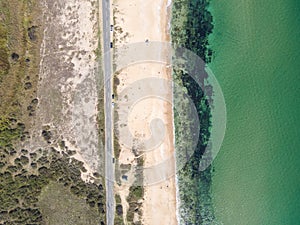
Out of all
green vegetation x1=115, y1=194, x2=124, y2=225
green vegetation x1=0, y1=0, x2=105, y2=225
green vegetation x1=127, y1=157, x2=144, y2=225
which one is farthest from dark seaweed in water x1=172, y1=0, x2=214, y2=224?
green vegetation x1=0, y1=0, x2=105, y2=225

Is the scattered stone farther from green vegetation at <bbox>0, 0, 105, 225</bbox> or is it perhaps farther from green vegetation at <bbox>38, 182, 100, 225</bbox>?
green vegetation at <bbox>38, 182, 100, 225</bbox>

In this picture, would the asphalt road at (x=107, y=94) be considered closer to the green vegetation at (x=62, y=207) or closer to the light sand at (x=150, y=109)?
the light sand at (x=150, y=109)

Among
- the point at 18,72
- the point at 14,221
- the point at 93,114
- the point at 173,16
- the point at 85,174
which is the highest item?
the point at 173,16

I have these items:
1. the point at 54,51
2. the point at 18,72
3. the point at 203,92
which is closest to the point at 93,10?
the point at 54,51

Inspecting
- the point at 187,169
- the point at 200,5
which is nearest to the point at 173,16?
the point at 200,5

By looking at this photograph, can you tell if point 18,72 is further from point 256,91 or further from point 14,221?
point 256,91

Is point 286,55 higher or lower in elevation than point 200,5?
lower
